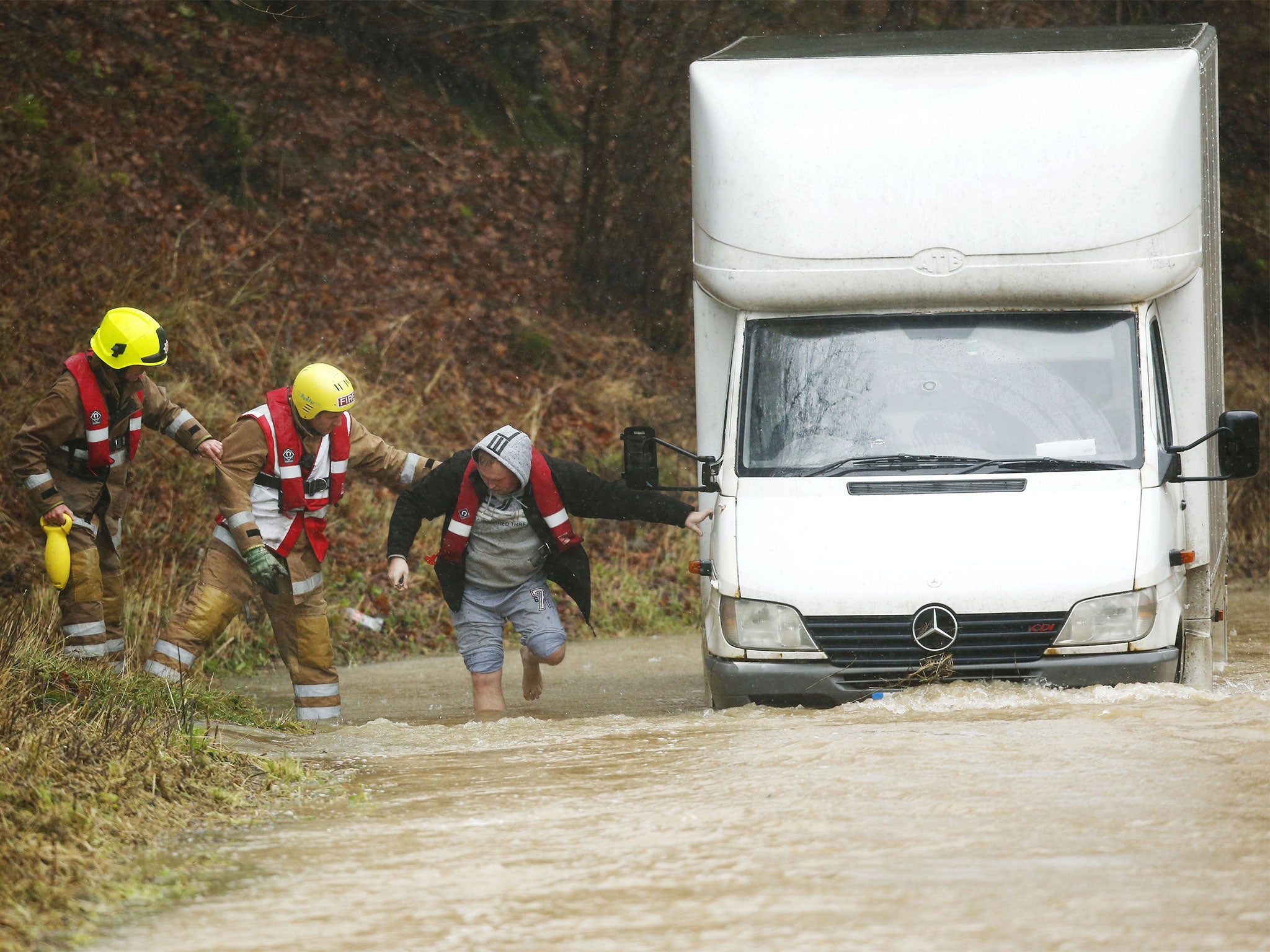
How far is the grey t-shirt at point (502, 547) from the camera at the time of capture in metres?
7.82

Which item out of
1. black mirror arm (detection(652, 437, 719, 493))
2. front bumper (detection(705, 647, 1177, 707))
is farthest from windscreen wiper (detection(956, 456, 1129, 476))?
black mirror arm (detection(652, 437, 719, 493))

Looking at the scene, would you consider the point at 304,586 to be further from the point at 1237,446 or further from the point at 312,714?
the point at 1237,446

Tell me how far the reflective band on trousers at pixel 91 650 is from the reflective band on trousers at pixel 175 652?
0.39 meters

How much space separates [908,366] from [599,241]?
1042 cm

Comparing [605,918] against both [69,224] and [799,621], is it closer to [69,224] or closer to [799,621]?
[799,621]

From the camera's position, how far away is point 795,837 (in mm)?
4777

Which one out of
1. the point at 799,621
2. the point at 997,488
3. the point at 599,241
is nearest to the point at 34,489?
the point at 799,621

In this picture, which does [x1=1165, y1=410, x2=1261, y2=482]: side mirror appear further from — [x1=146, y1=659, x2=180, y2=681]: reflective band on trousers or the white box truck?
[x1=146, y1=659, x2=180, y2=681]: reflective band on trousers

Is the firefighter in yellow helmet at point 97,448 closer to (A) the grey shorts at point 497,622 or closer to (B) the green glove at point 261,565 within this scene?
(B) the green glove at point 261,565

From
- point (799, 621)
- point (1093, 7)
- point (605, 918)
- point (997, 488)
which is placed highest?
point (1093, 7)

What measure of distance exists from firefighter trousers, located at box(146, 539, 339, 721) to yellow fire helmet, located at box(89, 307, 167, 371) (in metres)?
1.02

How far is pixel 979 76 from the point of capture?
Answer: 6.93 metres

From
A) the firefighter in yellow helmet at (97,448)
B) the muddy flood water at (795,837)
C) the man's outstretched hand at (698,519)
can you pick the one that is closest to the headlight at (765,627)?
the muddy flood water at (795,837)

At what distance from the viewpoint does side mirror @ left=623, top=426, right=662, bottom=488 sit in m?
7.02
